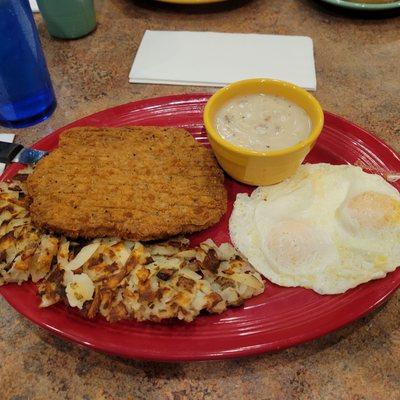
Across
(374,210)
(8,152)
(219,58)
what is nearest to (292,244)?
(374,210)

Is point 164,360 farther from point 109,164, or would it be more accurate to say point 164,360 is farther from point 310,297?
point 109,164

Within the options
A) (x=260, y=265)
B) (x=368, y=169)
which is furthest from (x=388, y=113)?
(x=260, y=265)

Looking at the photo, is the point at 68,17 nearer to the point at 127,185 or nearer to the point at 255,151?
the point at 127,185

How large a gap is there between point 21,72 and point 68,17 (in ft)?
2.21

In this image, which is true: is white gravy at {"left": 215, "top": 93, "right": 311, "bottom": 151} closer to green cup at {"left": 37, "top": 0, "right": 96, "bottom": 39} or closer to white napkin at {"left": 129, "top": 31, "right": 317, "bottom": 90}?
white napkin at {"left": 129, "top": 31, "right": 317, "bottom": 90}

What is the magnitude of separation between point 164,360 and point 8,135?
48.2 inches

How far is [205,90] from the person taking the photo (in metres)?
2.12

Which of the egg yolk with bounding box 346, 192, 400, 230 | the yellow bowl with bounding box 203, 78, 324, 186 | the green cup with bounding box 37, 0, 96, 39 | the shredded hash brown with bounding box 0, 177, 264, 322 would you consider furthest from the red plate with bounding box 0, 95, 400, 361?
the green cup with bounding box 37, 0, 96, 39

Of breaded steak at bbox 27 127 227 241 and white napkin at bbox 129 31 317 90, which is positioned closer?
breaded steak at bbox 27 127 227 241

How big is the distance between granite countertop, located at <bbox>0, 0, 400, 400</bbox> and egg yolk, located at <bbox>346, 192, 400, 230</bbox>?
0.25m

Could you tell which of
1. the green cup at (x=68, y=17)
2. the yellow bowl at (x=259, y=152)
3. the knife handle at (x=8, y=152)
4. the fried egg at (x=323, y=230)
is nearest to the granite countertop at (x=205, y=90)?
the green cup at (x=68, y=17)

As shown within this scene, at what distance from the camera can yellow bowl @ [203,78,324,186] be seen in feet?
4.69

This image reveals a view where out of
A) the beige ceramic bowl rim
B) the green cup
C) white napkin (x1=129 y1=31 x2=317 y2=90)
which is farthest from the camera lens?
the green cup

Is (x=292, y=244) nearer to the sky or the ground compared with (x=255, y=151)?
nearer to the ground
